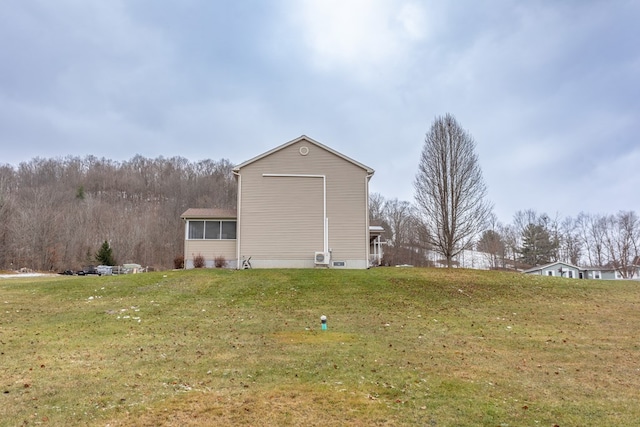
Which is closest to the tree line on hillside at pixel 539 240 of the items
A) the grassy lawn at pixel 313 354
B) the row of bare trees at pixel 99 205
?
the row of bare trees at pixel 99 205

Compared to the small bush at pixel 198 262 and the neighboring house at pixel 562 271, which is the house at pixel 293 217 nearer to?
the small bush at pixel 198 262

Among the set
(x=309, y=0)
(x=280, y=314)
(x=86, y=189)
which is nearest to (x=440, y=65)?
(x=309, y=0)

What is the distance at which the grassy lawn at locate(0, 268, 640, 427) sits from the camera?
15.5ft

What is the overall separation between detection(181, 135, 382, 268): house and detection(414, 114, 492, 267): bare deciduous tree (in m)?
5.29

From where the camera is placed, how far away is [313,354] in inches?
298

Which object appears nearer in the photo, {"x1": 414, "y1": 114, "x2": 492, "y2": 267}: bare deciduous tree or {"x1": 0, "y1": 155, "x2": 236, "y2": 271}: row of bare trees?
{"x1": 414, "y1": 114, "x2": 492, "y2": 267}: bare deciduous tree

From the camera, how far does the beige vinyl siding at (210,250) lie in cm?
2142

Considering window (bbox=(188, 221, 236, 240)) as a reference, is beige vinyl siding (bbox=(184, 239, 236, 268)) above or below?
below

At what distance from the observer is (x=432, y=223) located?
24.6 meters

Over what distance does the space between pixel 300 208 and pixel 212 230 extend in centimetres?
506

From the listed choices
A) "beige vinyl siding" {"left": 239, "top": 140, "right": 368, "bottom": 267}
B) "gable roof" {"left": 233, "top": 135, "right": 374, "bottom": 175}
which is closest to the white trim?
"beige vinyl siding" {"left": 239, "top": 140, "right": 368, "bottom": 267}

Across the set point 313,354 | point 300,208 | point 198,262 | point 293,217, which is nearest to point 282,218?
point 293,217

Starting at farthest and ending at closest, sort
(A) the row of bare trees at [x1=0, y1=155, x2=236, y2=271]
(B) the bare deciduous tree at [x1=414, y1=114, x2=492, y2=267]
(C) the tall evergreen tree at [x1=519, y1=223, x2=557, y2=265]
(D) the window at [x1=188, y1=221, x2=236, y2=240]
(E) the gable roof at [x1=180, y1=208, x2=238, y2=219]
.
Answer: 1. (C) the tall evergreen tree at [x1=519, y1=223, x2=557, y2=265]
2. (A) the row of bare trees at [x1=0, y1=155, x2=236, y2=271]
3. (B) the bare deciduous tree at [x1=414, y1=114, x2=492, y2=267]
4. (D) the window at [x1=188, y1=221, x2=236, y2=240]
5. (E) the gable roof at [x1=180, y1=208, x2=238, y2=219]

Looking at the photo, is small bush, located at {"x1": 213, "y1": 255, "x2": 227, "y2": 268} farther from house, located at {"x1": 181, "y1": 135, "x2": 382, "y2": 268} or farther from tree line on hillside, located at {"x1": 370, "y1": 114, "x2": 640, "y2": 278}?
tree line on hillside, located at {"x1": 370, "y1": 114, "x2": 640, "y2": 278}
